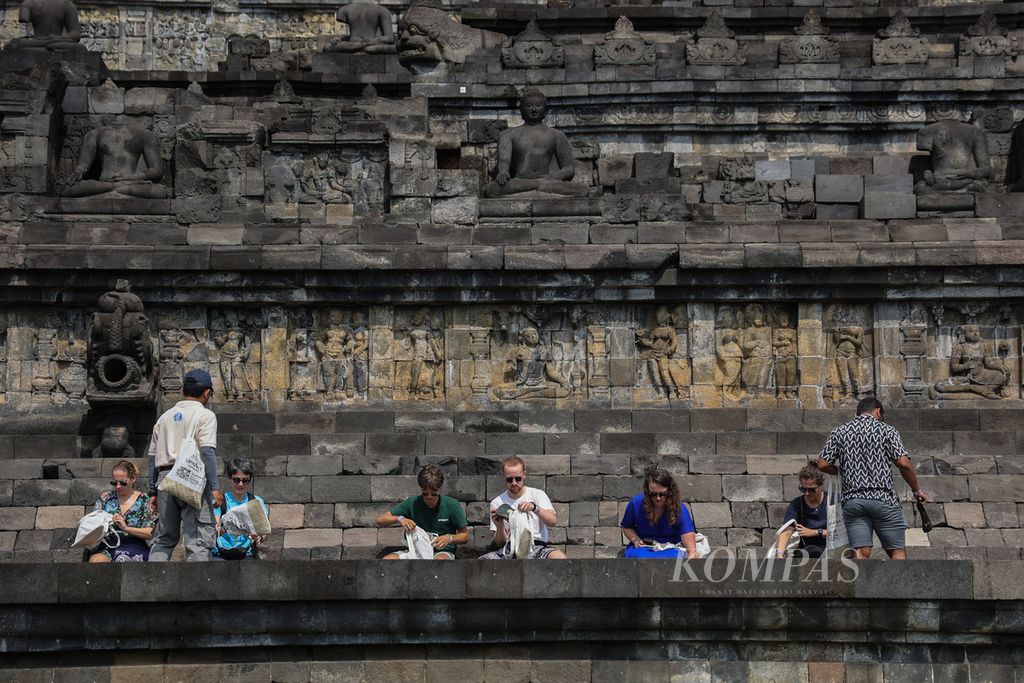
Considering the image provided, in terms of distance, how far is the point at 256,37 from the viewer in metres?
37.3

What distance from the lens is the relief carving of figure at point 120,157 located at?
2925 centimetres

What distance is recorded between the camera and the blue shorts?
1928cm

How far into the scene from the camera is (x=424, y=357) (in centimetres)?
2712

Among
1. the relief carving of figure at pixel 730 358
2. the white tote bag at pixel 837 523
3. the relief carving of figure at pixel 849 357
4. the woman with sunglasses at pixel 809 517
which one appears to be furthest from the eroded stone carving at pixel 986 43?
the white tote bag at pixel 837 523

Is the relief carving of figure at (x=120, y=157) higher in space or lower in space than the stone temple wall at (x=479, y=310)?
higher

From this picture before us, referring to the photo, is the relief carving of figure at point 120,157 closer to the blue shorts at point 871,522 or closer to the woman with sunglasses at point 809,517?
the woman with sunglasses at point 809,517

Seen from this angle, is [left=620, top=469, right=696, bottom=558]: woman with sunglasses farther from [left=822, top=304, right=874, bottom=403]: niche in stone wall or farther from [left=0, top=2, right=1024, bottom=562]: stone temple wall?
[left=822, top=304, right=874, bottom=403]: niche in stone wall

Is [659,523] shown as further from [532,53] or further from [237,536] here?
[532,53]

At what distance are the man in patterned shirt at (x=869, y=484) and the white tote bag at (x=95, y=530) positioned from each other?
6934 millimetres

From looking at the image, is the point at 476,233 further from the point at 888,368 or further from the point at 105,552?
the point at 105,552

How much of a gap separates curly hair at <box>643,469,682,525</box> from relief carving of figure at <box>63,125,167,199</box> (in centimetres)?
1203

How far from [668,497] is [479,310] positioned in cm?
851

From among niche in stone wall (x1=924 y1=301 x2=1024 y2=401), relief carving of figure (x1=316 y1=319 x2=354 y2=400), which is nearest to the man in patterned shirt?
niche in stone wall (x1=924 y1=301 x2=1024 y2=401)

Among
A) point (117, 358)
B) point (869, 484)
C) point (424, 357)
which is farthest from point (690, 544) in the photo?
point (117, 358)
